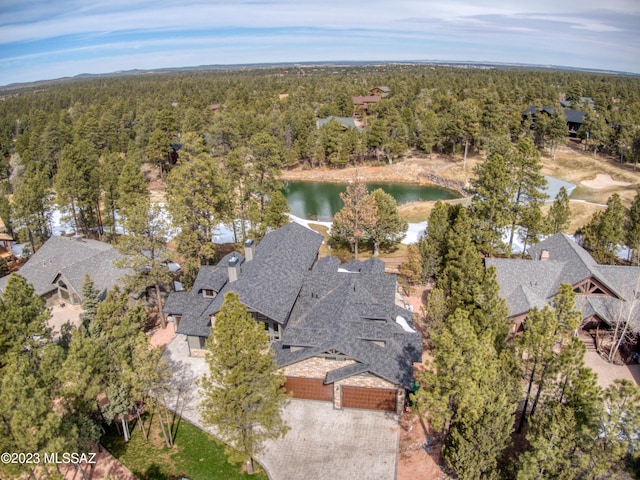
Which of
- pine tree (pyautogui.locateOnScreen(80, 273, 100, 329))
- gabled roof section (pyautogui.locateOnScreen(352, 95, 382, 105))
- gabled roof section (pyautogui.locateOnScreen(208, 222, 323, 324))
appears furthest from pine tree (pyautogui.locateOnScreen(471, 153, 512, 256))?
gabled roof section (pyautogui.locateOnScreen(352, 95, 382, 105))

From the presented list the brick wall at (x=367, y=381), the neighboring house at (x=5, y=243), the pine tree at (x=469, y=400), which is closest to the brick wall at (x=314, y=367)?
the brick wall at (x=367, y=381)

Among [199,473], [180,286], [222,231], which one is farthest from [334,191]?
[199,473]

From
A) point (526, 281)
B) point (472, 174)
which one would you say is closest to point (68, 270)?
point (526, 281)

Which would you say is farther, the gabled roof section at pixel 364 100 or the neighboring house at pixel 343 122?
the gabled roof section at pixel 364 100

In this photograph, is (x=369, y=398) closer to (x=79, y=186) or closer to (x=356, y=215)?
(x=356, y=215)

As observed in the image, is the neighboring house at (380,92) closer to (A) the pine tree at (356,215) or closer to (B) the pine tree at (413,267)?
(A) the pine tree at (356,215)

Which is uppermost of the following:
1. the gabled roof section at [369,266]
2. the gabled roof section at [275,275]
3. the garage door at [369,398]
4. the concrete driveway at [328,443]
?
the gabled roof section at [275,275]

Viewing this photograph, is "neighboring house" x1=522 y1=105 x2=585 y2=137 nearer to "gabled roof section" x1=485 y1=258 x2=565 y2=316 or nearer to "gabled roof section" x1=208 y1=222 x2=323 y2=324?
"gabled roof section" x1=485 y1=258 x2=565 y2=316

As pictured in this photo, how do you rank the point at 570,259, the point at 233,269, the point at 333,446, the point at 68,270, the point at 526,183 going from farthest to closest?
the point at 526,183
the point at 68,270
the point at 570,259
the point at 233,269
the point at 333,446
